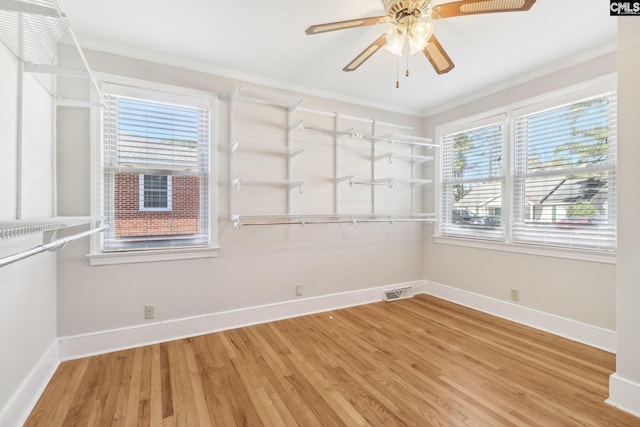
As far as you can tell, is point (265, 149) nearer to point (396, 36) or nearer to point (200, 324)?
point (396, 36)

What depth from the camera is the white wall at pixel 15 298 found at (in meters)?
1.51

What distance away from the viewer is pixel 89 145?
7.77 feet

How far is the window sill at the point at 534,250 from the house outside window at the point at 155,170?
2893mm

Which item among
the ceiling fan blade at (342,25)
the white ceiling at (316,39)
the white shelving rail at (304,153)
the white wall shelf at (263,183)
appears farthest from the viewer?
the white shelving rail at (304,153)

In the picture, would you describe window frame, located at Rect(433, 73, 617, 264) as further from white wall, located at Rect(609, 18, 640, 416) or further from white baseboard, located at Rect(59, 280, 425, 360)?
white baseboard, located at Rect(59, 280, 425, 360)

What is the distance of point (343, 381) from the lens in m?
2.02

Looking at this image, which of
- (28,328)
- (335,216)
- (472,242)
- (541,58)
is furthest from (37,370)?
(541,58)

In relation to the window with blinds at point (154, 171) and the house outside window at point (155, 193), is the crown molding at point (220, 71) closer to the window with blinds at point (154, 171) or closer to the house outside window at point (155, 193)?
the window with blinds at point (154, 171)

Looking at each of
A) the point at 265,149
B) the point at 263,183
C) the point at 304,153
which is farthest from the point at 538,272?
the point at 265,149

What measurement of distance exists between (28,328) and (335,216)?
8.63 ft

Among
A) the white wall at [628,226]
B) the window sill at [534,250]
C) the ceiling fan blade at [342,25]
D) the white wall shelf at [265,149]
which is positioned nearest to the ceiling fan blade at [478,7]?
the ceiling fan blade at [342,25]

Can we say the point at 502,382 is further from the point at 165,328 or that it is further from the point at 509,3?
the point at 165,328

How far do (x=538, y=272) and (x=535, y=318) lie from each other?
1.49ft

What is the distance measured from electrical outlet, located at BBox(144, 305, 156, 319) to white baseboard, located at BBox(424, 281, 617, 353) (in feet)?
10.9
